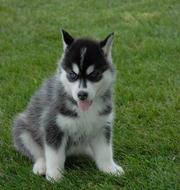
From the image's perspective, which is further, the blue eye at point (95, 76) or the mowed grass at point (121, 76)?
the mowed grass at point (121, 76)

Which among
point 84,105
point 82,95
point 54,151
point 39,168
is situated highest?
point 82,95

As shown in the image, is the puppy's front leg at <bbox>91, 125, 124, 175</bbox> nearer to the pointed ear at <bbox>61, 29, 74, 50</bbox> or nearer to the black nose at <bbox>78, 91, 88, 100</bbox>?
the black nose at <bbox>78, 91, 88, 100</bbox>

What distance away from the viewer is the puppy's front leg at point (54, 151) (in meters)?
4.61

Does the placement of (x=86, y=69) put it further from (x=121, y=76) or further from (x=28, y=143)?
(x=121, y=76)

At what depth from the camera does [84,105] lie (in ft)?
14.8

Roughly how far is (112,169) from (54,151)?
1.75ft

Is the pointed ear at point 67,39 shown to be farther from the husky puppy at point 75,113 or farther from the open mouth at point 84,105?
the open mouth at point 84,105

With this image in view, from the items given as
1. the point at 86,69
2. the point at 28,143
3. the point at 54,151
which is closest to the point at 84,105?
the point at 86,69

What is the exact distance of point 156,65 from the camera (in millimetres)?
7727

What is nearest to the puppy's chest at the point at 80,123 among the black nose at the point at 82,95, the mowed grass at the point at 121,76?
the black nose at the point at 82,95

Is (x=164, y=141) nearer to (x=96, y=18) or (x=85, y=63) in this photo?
(x=85, y=63)

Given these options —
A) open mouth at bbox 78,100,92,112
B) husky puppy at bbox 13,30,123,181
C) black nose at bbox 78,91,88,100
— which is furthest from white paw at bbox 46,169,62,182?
black nose at bbox 78,91,88,100

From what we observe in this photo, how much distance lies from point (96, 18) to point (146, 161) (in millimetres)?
6575

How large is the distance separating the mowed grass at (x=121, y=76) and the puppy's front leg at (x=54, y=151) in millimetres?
101
